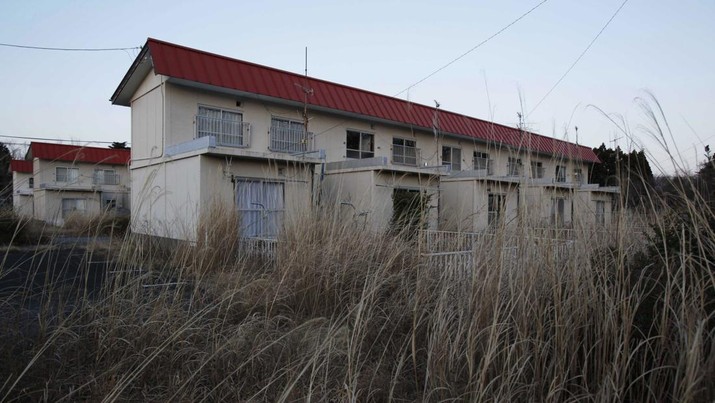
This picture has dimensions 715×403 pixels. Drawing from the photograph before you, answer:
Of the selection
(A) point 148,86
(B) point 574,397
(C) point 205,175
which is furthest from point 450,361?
(A) point 148,86

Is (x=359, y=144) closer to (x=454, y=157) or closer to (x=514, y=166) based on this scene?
(x=454, y=157)

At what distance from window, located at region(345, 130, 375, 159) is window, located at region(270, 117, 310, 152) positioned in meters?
2.49

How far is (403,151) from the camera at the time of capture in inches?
807

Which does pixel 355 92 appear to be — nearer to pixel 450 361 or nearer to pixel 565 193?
pixel 565 193

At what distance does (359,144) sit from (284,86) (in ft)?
14.6

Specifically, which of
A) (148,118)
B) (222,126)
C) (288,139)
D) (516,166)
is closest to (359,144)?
(288,139)

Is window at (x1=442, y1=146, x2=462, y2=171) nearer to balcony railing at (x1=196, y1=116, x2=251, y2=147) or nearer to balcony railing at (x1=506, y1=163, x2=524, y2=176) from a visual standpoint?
balcony railing at (x1=196, y1=116, x2=251, y2=147)

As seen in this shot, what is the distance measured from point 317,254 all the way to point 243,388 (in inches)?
69.7

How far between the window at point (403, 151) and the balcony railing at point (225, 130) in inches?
298

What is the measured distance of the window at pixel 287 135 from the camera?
1617cm

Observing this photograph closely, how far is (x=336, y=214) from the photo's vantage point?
15.8 ft

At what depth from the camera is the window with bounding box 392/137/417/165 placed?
2023 cm

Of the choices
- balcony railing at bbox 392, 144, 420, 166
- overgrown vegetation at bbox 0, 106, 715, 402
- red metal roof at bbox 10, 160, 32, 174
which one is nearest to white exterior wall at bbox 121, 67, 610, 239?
balcony railing at bbox 392, 144, 420, 166

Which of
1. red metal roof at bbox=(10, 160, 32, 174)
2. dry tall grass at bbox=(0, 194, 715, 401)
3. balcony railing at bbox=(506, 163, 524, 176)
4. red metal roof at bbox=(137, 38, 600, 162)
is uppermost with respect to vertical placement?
red metal roof at bbox=(137, 38, 600, 162)
